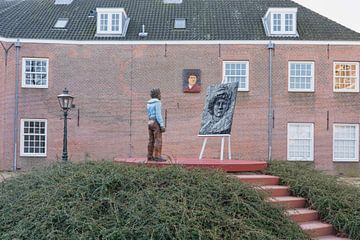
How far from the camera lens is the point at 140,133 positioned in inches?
846

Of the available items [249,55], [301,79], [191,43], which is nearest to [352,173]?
[301,79]

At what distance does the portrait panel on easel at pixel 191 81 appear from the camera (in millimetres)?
21375

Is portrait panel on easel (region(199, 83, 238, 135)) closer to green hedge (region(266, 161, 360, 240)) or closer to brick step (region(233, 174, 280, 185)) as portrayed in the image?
green hedge (region(266, 161, 360, 240))

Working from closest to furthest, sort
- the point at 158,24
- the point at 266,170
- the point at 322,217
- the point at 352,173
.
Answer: the point at 322,217
the point at 266,170
the point at 352,173
the point at 158,24

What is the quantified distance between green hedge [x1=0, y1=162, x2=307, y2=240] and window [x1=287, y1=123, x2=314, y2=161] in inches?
611

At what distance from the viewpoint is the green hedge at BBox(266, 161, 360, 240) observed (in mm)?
6570

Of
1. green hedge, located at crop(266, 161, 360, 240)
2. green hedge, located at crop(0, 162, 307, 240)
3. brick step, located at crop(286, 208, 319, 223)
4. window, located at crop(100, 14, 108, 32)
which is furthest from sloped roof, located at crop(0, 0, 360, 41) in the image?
green hedge, located at crop(0, 162, 307, 240)

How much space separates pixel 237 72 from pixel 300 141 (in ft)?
14.7

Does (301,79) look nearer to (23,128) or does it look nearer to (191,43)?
(191,43)

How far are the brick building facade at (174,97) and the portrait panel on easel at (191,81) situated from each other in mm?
215

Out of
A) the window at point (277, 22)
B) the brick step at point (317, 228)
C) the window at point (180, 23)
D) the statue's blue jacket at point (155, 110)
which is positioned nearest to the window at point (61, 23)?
the window at point (180, 23)

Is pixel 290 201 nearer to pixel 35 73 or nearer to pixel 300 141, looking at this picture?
pixel 300 141

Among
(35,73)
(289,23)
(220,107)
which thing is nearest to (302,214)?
(220,107)

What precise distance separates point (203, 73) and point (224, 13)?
4191 mm
